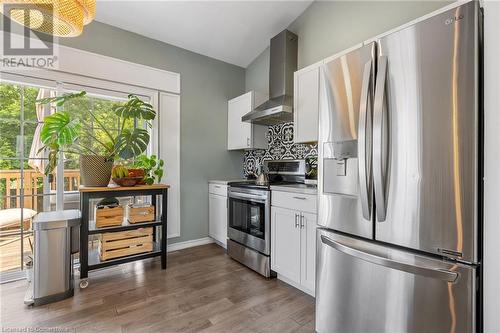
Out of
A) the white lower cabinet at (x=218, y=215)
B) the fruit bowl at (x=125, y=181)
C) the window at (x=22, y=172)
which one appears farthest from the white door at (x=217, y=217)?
the window at (x=22, y=172)

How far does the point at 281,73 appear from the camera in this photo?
3.05 meters

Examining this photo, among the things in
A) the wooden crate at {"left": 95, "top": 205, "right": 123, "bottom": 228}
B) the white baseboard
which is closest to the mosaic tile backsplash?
the white baseboard

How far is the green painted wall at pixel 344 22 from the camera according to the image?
7.06ft

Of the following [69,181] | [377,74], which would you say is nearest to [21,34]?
[69,181]

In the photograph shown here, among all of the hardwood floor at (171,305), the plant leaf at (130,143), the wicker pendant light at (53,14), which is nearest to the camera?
the wicker pendant light at (53,14)

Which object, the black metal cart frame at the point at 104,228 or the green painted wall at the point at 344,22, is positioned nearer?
the green painted wall at the point at 344,22

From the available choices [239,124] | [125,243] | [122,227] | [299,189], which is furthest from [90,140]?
[299,189]

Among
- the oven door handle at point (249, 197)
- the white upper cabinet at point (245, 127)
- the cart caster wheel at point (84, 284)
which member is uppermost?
the white upper cabinet at point (245, 127)

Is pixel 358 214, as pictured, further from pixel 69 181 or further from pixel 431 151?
pixel 69 181

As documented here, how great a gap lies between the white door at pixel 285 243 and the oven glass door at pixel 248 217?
0.53 ft

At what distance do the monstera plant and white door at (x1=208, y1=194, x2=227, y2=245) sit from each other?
1.23 m

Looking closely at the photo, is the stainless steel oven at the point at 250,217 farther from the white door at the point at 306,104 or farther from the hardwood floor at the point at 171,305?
the white door at the point at 306,104

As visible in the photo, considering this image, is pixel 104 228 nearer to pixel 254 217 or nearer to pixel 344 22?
pixel 254 217

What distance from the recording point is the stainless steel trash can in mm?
2004
